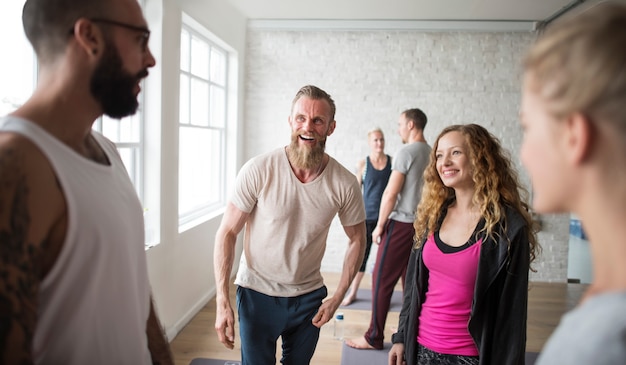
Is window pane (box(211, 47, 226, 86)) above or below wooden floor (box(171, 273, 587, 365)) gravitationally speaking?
above

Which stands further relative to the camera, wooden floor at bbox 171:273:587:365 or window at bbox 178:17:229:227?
window at bbox 178:17:229:227

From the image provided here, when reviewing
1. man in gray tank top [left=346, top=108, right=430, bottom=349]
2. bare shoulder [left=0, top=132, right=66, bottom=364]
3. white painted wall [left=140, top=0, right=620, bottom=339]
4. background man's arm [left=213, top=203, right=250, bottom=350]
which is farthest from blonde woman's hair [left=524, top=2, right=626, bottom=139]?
white painted wall [left=140, top=0, right=620, bottom=339]

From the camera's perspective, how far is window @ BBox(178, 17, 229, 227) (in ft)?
14.2

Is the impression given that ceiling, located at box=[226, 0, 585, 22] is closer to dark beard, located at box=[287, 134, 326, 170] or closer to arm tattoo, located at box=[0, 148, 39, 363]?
dark beard, located at box=[287, 134, 326, 170]

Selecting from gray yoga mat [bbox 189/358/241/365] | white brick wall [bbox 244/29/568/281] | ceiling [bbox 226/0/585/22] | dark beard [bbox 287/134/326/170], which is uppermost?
ceiling [bbox 226/0/585/22]

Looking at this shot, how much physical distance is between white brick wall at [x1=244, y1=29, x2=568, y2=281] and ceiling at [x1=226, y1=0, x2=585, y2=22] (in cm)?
25

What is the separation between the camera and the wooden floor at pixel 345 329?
344 centimetres

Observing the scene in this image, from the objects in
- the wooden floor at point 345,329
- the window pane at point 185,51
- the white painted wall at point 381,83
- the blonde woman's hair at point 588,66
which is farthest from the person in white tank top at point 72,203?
the white painted wall at point 381,83

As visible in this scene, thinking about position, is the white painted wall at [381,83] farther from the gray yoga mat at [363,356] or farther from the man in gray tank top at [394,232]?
the gray yoga mat at [363,356]

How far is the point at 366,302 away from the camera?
4.76 metres

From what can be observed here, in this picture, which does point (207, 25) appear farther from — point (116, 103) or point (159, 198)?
point (116, 103)

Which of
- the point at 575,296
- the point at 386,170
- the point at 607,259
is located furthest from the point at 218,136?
the point at 607,259

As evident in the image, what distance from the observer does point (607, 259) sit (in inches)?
23.7

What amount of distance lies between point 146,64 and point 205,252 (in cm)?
360
